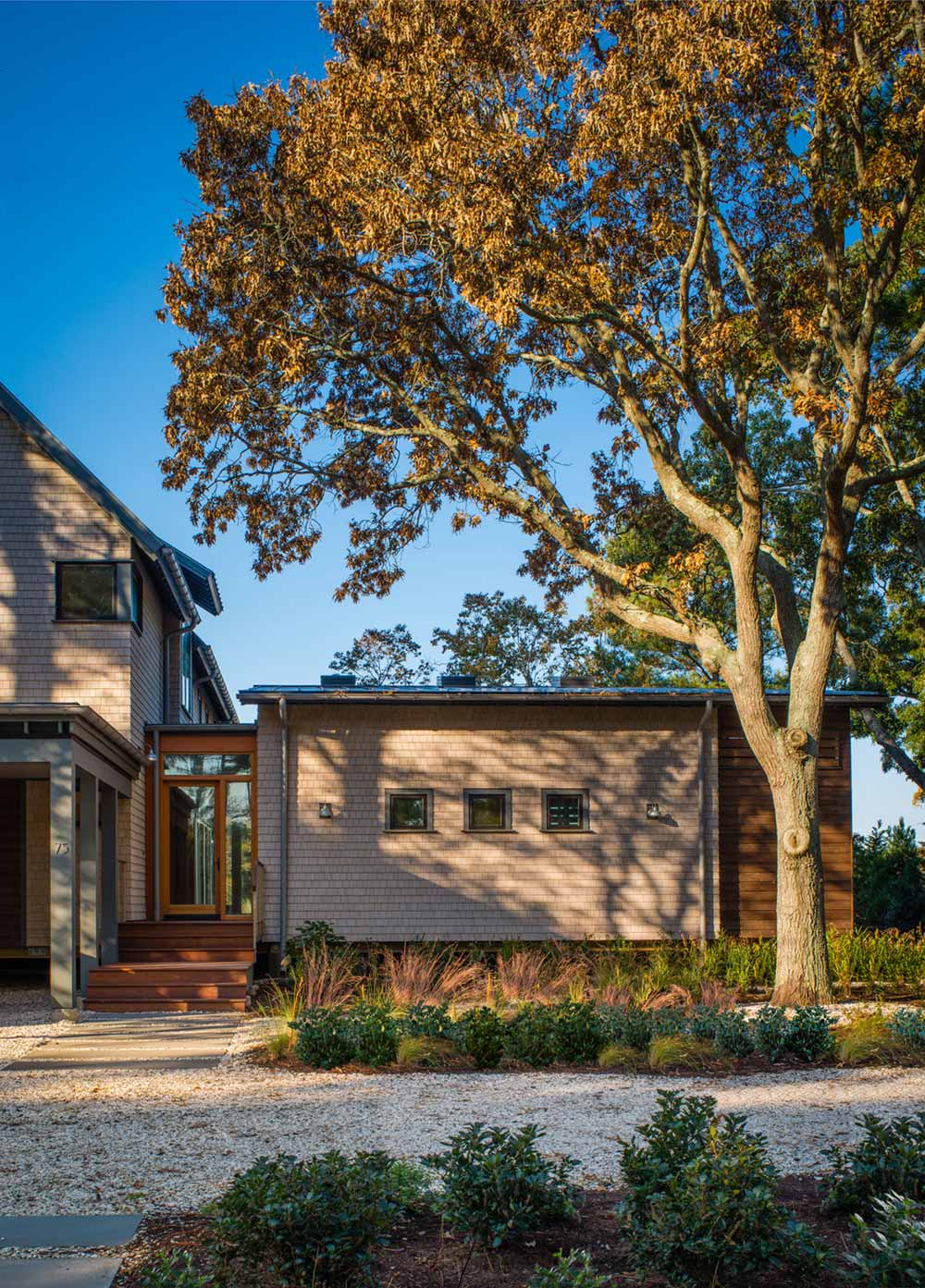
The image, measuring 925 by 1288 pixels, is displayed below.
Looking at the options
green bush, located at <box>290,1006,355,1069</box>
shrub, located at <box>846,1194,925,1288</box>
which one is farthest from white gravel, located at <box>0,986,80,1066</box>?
shrub, located at <box>846,1194,925,1288</box>

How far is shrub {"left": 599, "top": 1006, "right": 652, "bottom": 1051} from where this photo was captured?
380 inches

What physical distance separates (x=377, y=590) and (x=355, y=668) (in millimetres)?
22302

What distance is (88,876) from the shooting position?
13.9m

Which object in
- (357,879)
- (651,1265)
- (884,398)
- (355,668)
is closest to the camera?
(651,1265)

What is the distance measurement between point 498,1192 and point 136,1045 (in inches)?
294

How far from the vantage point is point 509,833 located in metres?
17.1

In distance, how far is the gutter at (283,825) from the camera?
54.3 ft

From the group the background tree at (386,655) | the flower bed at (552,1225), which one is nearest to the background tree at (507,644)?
the background tree at (386,655)

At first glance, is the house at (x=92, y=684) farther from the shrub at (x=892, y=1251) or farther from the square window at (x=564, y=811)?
the shrub at (x=892, y=1251)

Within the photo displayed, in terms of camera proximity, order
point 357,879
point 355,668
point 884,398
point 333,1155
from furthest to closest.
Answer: point 355,668 → point 357,879 → point 884,398 → point 333,1155

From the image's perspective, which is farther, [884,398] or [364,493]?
[364,493]

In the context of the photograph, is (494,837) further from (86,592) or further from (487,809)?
(86,592)

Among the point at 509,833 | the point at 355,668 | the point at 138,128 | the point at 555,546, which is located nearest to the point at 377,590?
the point at 555,546

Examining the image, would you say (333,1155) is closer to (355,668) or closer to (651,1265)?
(651,1265)
